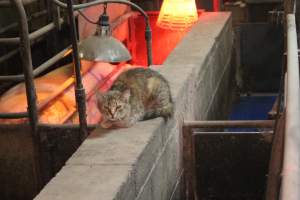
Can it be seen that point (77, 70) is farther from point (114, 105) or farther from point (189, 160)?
point (189, 160)

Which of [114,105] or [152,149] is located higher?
[114,105]

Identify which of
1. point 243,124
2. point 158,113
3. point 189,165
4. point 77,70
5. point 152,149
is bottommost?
point 189,165

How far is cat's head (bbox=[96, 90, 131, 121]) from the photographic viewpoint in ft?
12.4

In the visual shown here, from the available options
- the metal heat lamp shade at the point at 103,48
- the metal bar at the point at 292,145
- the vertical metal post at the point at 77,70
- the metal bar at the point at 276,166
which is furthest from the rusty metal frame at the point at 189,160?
the metal bar at the point at 292,145

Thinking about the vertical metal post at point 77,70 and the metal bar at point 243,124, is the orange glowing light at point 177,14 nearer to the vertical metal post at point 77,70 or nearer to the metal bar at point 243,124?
the metal bar at point 243,124

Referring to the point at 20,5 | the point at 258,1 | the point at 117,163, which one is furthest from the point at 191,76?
the point at 258,1

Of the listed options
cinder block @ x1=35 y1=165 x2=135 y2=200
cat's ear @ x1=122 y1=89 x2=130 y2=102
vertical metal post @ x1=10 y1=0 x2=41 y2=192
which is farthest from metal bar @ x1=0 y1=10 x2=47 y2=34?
cinder block @ x1=35 y1=165 x2=135 y2=200

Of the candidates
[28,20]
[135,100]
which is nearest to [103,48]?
[135,100]

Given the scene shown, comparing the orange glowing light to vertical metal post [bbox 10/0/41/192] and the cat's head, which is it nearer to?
vertical metal post [bbox 10/0/41/192]

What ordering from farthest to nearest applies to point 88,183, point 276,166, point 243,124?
point 243,124, point 88,183, point 276,166

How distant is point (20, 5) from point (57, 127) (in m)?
0.88

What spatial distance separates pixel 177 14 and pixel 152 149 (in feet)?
11.0

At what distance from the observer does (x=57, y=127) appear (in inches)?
174

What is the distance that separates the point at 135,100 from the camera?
4.07m
